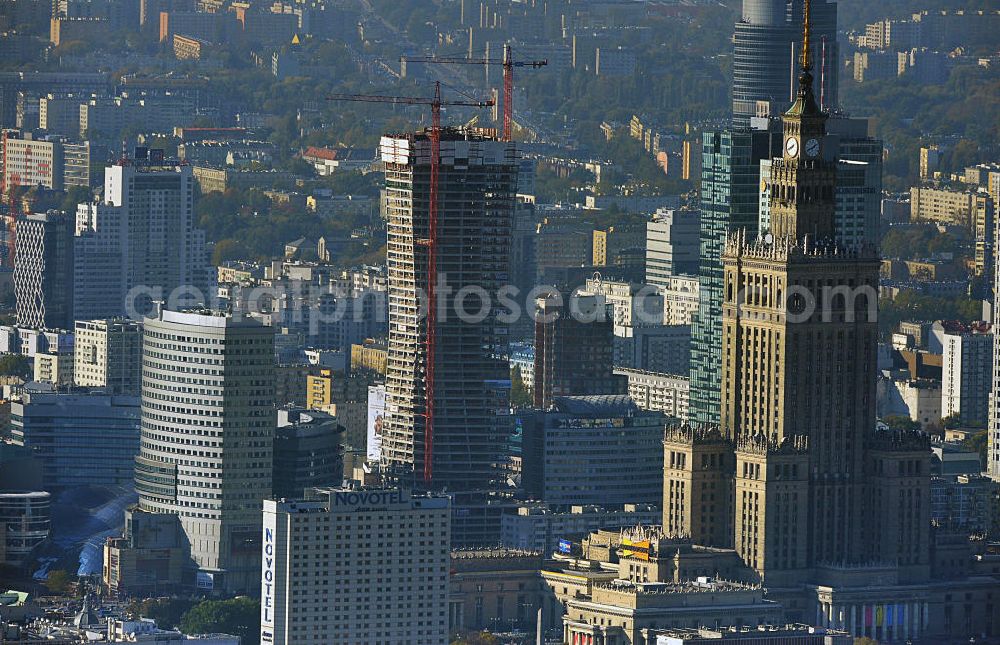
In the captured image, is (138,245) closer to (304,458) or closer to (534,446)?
(534,446)

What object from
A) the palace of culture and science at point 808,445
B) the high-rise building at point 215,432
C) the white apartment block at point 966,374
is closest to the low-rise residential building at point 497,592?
the palace of culture and science at point 808,445

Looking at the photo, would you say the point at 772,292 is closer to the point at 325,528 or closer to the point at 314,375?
the point at 325,528

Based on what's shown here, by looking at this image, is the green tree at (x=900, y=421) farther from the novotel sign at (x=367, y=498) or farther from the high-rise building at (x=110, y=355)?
the novotel sign at (x=367, y=498)

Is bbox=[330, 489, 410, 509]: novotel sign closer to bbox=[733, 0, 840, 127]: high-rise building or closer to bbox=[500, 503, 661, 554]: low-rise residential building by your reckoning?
bbox=[500, 503, 661, 554]: low-rise residential building

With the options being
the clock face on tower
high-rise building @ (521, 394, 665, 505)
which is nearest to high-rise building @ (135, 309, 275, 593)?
high-rise building @ (521, 394, 665, 505)

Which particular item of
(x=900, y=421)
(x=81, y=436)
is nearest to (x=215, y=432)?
(x=81, y=436)
